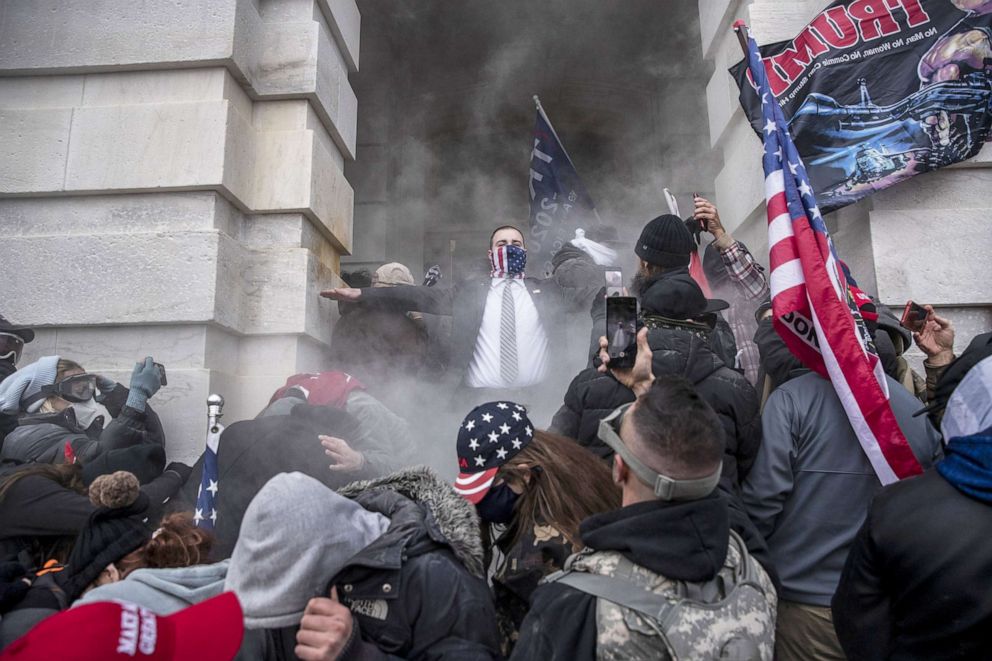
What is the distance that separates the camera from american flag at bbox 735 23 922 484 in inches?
102

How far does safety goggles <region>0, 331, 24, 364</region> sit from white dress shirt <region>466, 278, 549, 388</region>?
A: 2.53 m

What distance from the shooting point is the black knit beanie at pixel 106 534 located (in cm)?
236

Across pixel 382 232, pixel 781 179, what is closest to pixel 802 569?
pixel 781 179

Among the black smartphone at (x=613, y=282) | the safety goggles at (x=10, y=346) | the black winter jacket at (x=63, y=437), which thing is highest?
the black smartphone at (x=613, y=282)

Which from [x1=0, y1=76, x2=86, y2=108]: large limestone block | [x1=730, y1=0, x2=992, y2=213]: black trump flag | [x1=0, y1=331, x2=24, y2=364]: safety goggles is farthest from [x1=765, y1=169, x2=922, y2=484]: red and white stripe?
[x1=0, y1=76, x2=86, y2=108]: large limestone block

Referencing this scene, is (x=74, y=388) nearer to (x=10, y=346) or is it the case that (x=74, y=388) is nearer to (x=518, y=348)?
(x=10, y=346)

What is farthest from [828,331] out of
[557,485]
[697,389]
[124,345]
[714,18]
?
[714,18]

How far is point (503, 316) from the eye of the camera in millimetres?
4289

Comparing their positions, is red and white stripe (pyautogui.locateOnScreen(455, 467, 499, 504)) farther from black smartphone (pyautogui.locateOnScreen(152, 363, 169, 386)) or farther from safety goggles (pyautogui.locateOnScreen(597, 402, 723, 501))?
black smartphone (pyautogui.locateOnScreen(152, 363, 169, 386))

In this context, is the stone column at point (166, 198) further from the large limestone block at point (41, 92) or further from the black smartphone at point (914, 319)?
the black smartphone at point (914, 319)

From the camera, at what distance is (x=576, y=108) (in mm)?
8859

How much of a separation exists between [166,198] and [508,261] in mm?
2224

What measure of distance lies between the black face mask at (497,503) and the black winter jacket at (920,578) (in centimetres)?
101

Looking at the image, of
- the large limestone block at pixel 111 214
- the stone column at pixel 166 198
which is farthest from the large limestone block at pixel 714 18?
the large limestone block at pixel 111 214
